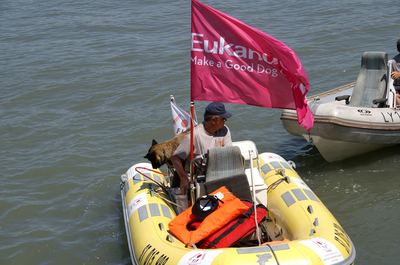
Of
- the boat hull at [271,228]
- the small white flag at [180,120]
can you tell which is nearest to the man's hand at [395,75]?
the boat hull at [271,228]

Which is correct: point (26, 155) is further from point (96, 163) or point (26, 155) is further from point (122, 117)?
point (122, 117)

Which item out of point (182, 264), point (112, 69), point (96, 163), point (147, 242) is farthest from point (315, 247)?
point (112, 69)

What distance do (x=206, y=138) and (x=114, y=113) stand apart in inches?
250

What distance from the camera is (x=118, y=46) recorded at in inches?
713

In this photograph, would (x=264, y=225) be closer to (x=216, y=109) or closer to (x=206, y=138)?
(x=206, y=138)

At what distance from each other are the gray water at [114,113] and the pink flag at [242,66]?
2313 millimetres

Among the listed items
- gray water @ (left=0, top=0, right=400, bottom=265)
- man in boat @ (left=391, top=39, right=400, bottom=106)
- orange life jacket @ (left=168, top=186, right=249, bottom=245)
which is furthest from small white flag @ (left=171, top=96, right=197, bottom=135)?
man in boat @ (left=391, top=39, right=400, bottom=106)

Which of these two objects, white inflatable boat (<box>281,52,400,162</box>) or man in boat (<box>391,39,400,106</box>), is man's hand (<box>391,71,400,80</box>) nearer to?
man in boat (<box>391,39,400,106</box>)

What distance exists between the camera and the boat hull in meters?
6.04

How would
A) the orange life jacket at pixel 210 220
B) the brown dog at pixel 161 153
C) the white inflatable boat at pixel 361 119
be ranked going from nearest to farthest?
1. the orange life jacket at pixel 210 220
2. the brown dog at pixel 161 153
3. the white inflatable boat at pixel 361 119

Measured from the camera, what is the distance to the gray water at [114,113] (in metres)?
9.13

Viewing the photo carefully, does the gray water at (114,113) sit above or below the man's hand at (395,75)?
below

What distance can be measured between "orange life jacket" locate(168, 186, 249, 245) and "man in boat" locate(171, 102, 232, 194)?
0.65m

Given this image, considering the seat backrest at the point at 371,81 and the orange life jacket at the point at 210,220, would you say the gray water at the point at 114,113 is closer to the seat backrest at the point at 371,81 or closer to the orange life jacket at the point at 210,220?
the seat backrest at the point at 371,81
